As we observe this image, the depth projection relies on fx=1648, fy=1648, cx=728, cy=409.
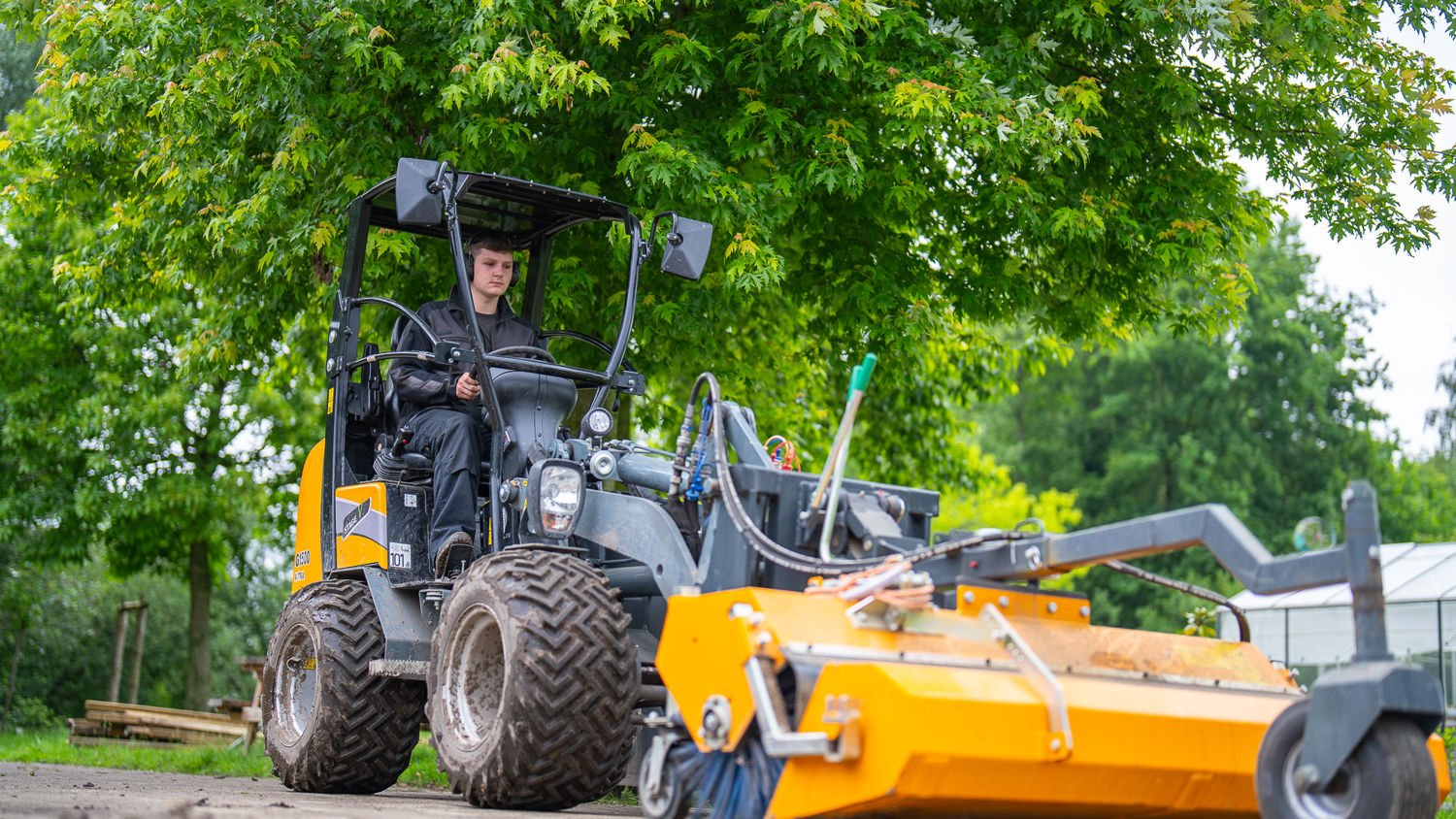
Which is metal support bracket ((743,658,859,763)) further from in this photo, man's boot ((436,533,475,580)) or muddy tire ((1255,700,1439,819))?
man's boot ((436,533,475,580))

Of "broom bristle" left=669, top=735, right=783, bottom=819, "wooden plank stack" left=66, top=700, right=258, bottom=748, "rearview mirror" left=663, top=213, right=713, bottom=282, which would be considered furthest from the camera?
"wooden plank stack" left=66, top=700, right=258, bottom=748

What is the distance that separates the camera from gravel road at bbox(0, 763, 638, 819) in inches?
228

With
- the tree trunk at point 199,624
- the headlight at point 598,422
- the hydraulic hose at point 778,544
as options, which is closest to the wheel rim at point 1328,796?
the hydraulic hose at point 778,544

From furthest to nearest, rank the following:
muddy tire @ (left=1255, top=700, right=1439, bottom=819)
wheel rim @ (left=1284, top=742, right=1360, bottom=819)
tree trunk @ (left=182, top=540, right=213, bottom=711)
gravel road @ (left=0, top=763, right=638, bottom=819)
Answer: tree trunk @ (left=182, top=540, right=213, bottom=711), gravel road @ (left=0, top=763, right=638, bottom=819), wheel rim @ (left=1284, top=742, right=1360, bottom=819), muddy tire @ (left=1255, top=700, right=1439, bottom=819)

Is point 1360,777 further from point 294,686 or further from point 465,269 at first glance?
point 294,686

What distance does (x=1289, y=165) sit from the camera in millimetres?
11648

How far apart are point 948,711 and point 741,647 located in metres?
0.77

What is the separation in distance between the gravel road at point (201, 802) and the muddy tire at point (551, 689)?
0.48 ft

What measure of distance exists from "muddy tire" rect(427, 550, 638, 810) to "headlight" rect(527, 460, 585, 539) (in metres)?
0.39

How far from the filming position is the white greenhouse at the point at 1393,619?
76.7 ft

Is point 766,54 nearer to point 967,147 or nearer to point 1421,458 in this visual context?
point 967,147

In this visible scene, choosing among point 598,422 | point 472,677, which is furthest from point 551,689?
point 598,422

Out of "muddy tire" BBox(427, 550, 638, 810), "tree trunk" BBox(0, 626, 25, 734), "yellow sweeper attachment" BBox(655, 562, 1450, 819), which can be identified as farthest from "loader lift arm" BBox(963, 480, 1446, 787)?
"tree trunk" BBox(0, 626, 25, 734)

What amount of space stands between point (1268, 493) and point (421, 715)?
4024 cm
